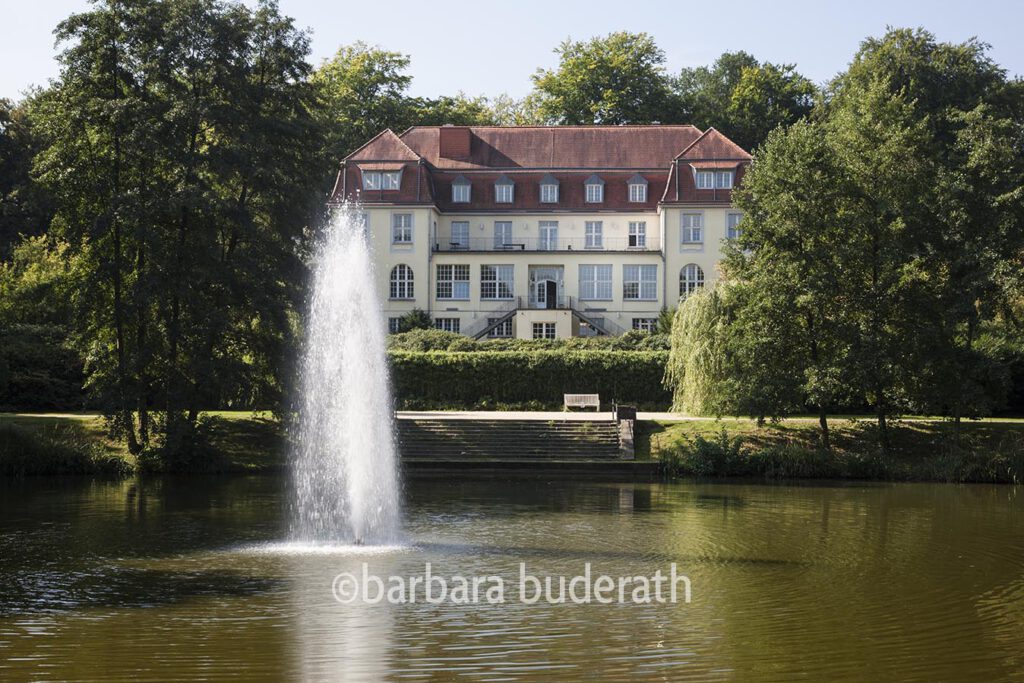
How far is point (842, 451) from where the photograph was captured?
96.9ft

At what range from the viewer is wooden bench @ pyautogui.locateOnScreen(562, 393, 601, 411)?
120ft

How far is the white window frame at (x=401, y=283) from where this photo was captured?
54656 mm

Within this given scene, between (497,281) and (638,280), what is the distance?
22.3ft

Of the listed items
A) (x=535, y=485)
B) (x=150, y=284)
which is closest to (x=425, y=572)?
(x=535, y=485)

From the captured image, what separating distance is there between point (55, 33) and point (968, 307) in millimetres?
23689

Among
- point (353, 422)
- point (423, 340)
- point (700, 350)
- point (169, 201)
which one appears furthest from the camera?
point (423, 340)

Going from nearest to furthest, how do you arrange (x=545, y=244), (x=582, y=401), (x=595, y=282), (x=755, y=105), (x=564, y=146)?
(x=582, y=401) → (x=595, y=282) → (x=545, y=244) → (x=564, y=146) → (x=755, y=105)

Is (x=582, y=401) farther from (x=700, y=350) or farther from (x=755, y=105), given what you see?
(x=755, y=105)

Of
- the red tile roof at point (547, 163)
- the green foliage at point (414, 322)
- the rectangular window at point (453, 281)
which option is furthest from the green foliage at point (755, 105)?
the green foliage at point (414, 322)

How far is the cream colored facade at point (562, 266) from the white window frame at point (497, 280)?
114 millimetres

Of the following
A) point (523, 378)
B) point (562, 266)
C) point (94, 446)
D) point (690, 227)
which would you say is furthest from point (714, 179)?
point (94, 446)

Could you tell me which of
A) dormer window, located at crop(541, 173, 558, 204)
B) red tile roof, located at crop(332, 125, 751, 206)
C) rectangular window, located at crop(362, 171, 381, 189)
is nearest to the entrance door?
red tile roof, located at crop(332, 125, 751, 206)

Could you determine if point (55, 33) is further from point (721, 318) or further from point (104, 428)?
point (721, 318)

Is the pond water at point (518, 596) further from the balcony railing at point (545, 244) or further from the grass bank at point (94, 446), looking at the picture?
the balcony railing at point (545, 244)
